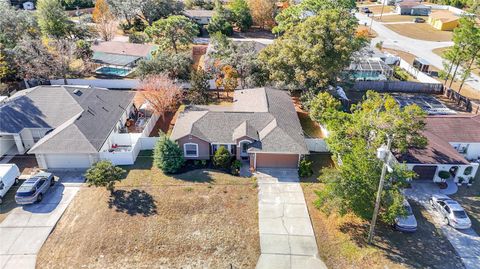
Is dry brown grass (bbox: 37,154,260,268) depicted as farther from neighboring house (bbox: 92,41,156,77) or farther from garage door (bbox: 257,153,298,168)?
neighboring house (bbox: 92,41,156,77)

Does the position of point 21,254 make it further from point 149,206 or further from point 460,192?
point 460,192

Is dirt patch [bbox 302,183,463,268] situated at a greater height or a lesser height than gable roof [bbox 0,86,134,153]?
lesser

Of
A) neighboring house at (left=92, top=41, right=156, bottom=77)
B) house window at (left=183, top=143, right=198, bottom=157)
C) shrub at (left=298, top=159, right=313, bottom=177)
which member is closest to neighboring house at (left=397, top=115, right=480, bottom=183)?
shrub at (left=298, top=159, right=313, bottom=177)

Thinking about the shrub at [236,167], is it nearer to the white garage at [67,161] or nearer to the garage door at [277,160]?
the garage door at [277,160]

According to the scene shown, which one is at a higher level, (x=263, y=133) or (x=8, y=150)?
(x=263, y=133)

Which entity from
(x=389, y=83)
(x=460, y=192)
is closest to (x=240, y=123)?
(x=460, y=192)

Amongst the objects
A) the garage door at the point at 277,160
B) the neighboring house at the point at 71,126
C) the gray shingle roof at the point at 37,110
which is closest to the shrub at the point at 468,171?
the garage door at the point at 277,160

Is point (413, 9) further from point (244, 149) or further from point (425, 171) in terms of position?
point (244, 149)

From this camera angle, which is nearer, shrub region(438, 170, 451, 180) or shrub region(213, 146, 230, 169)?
shrub region(438, 170, 451, 180)
